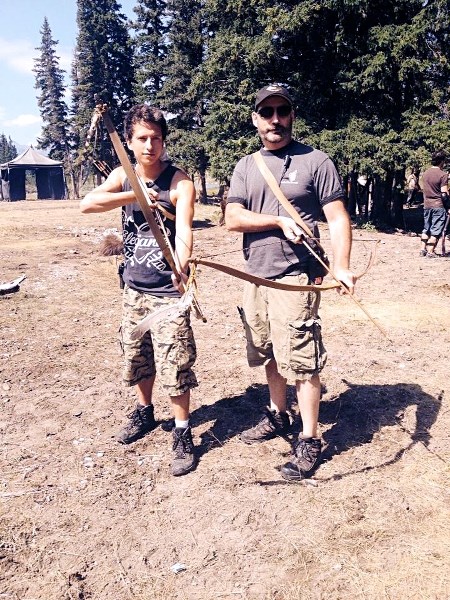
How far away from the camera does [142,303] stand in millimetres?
3490

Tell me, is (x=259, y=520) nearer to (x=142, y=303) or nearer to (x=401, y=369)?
(x=142, y=303)

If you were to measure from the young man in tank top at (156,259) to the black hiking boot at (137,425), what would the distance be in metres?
0.45

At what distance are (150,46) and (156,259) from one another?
34.6 meters

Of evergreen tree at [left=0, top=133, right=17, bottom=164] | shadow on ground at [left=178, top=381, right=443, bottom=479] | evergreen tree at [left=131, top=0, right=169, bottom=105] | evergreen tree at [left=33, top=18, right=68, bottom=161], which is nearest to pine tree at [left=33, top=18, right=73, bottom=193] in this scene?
evergreen tree at [left=33, top=18, right=68, bottom=161]

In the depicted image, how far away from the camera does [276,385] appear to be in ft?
12.5

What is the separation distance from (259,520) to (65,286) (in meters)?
7.19

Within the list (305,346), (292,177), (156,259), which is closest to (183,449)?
(305,346)

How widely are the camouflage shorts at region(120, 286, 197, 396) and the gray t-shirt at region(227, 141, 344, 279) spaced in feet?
2.08

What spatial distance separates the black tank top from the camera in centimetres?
336

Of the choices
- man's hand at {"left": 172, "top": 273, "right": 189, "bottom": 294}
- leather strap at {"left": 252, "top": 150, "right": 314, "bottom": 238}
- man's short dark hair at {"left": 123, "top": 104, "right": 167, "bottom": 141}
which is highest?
man's short dark hair at {"left": 123, "top": 104, "right": 167, "bottom": 141}

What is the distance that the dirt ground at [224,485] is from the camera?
256cm

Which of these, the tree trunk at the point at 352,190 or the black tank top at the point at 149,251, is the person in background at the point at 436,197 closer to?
the black tank top at the point at 149,251

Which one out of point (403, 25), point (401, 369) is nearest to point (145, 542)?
point (401, 369)

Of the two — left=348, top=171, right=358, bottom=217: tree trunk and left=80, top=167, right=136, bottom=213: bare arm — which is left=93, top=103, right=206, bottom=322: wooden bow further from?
left=348, top=171, right=358, bottom=217: tree trunk
